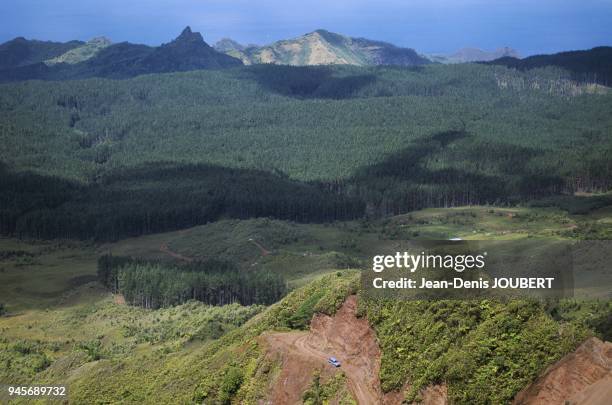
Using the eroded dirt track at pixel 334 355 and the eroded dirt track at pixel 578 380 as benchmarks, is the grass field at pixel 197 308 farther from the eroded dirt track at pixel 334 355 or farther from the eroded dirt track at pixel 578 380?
the eroded dirt track at pixel 334 355

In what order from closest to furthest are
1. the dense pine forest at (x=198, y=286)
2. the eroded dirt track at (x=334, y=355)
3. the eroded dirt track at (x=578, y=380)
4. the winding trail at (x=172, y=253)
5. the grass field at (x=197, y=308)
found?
the eroded dirt track at (x=578, y=380)
the eroded dirt track at (x=334, y=355)
the grass field at (x=197, y=308)
the dense pine forest at (x=198, y=286)
the winding trail at (x=172, y=253)

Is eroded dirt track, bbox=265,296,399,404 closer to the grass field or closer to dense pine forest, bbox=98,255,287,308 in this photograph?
the grass field

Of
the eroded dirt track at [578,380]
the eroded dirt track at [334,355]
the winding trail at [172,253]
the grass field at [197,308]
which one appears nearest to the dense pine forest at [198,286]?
the grass field at [197,308]

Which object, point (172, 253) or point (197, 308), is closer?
point (197, 308)

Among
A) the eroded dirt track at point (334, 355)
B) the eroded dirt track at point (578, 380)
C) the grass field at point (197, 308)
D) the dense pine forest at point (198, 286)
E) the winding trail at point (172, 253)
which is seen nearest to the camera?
the eroded dirt track at point (578, 380)

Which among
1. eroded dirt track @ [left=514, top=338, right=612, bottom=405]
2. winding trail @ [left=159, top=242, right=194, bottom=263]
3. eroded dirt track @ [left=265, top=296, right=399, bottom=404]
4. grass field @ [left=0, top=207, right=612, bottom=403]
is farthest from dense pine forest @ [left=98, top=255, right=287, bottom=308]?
eroded dirt track @ [left=514, top=338, right=612, bottom=405]

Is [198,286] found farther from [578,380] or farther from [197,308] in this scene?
[578,380]

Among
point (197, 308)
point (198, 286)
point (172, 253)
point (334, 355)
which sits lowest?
point (172, 253)

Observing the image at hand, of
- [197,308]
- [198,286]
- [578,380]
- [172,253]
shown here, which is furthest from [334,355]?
[172,253]

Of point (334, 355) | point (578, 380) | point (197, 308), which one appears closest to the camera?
point (578, 380)
